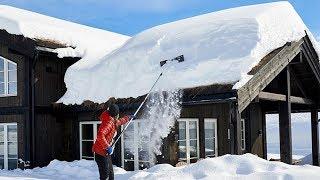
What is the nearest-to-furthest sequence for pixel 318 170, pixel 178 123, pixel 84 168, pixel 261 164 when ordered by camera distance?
1. pixel 318 170
2. pixel 261 164
3. pixel 84 168
4. pixel 178 123

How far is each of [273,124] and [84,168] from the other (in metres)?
53.0

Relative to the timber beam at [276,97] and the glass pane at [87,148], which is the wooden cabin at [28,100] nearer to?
the glass pane at [87,148]

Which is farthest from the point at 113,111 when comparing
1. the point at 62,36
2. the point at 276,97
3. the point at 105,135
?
the point at 62,36

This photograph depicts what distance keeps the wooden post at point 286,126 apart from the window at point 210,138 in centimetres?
248

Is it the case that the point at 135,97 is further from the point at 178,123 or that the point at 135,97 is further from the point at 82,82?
the point at 82,82

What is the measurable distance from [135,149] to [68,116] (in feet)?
9.46

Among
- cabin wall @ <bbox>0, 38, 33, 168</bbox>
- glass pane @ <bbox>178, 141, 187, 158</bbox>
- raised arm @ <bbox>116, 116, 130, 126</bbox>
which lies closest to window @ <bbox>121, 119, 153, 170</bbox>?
glass pane @ <bbox>178, 141, 187, 158</bbox>

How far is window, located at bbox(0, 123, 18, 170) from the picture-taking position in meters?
14.6

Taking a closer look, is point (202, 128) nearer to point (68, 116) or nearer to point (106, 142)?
point (68, 116)

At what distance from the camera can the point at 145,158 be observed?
515 inches

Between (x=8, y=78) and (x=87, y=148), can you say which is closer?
(x=87, y=148)

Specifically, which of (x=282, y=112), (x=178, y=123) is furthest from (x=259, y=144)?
(x=178, y=123)

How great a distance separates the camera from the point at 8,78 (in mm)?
14750

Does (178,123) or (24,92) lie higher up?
(24,92)
